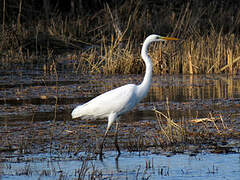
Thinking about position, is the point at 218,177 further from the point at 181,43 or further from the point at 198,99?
the point at 181,43

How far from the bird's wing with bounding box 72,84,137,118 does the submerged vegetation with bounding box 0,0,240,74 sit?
616 centimetres

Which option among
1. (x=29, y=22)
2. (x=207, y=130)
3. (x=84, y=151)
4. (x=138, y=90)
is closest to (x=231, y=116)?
(x=207, y=130)

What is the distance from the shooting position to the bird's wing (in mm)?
6676

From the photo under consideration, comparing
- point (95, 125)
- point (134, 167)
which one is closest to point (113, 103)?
point (134, 167)

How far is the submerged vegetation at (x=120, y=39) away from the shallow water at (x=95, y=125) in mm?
581

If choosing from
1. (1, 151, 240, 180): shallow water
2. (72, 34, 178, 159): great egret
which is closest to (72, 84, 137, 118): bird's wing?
(72, 34, 178, 159): great egret

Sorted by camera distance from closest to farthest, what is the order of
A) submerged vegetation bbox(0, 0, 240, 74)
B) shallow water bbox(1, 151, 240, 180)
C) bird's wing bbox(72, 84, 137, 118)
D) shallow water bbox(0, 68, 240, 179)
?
shallow water bbox(1, 151, 240, 180), shallow water bbox(0, 68, 240, 179), bird's wing bbox(72, 84, 137, 118), submerged vegetation bbox(0, 0, 240, 74)

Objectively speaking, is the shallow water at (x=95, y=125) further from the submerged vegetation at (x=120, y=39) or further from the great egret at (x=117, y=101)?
the submerged vegetation at (x=120, y=39)

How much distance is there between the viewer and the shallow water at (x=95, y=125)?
5.67 m

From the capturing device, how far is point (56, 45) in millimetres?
18250

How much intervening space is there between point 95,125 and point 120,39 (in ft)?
19.2

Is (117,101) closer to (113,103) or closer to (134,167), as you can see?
(113,103)

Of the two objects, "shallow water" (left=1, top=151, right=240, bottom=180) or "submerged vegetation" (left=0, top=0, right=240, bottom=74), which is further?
"submerged vegetation" (left=0, top=0, right=240, bottom=74)

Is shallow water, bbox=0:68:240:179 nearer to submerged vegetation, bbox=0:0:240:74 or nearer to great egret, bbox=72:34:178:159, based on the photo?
great egret, bbox=72:34:178:159
